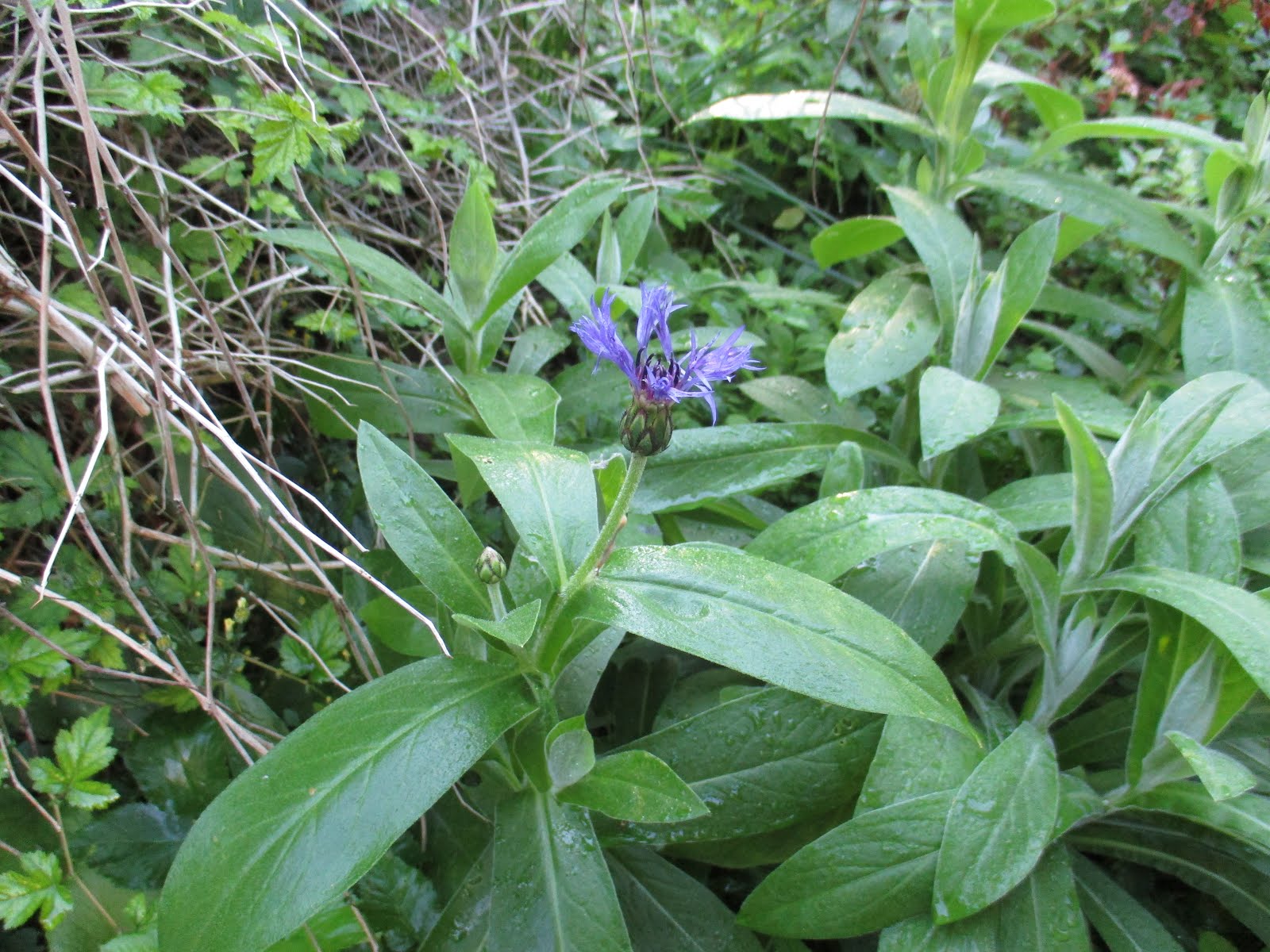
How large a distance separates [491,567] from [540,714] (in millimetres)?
220

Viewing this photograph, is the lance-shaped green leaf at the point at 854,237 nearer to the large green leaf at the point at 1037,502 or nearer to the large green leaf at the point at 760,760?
the large green leaf at the point at 1037,502

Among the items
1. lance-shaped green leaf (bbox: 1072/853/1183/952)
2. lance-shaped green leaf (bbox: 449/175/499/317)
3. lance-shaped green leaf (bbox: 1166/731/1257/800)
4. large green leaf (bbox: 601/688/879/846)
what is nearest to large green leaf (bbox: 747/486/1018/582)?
large green leaf (bbox: 601/688/879/846)

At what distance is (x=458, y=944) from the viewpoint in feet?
3.65

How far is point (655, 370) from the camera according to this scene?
3.20 ft

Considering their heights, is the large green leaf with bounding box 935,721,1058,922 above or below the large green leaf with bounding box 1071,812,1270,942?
above

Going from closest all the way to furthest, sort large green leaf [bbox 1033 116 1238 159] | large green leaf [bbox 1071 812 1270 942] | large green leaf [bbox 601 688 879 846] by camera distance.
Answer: large green leaf [bbox 601 688 879 846] < large green leaf [bbox 1071 812 1270 942] < large green leaf [bbox 1033 116 1238 159]

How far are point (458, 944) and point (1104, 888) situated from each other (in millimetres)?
974

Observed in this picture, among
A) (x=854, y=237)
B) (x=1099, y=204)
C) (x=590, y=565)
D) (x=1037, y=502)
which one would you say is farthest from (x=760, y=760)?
(x=1099, y=204)

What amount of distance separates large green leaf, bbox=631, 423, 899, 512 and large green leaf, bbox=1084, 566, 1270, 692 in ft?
1.76

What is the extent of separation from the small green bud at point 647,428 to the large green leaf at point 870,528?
1.16ft

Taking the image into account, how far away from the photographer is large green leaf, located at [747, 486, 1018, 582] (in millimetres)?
1172

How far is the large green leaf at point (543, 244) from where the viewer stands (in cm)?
147

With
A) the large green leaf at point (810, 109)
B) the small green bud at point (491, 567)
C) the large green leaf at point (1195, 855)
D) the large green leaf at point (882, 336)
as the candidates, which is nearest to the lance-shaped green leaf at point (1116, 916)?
the large green leaf at point (1195, 855)

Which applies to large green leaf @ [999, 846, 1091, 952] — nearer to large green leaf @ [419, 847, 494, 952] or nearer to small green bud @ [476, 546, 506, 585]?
large green leaf @ [419, 847, 494, 952]
